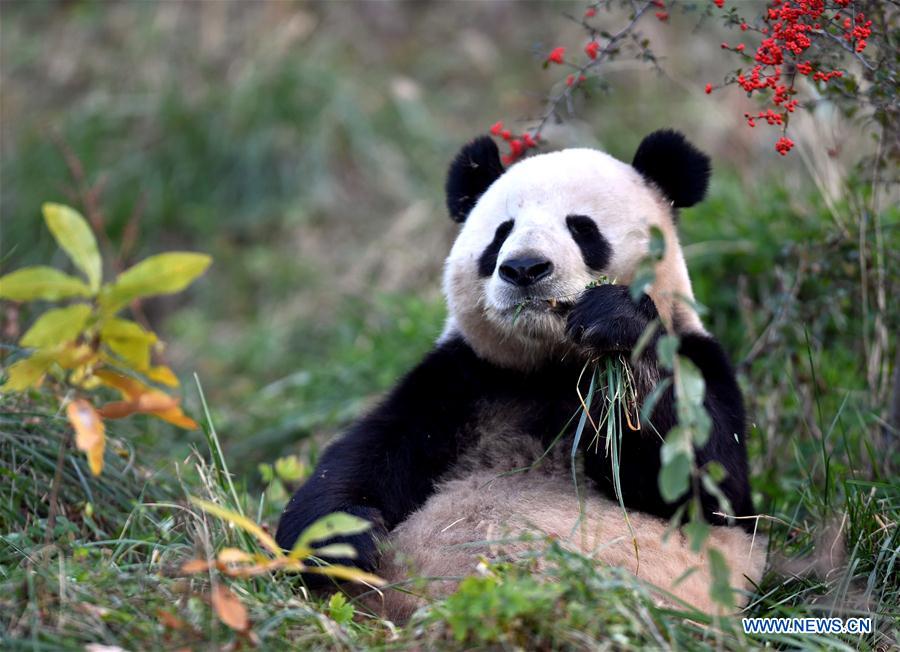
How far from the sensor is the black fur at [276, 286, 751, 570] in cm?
356

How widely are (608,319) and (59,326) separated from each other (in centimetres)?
175

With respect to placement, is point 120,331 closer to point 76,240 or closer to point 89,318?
point 89,318

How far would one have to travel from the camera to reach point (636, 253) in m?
3.93

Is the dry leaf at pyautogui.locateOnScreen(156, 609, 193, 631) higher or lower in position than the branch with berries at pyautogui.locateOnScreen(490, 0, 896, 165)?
lower

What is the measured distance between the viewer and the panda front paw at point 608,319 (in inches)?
137

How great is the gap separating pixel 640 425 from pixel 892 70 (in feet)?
5.81

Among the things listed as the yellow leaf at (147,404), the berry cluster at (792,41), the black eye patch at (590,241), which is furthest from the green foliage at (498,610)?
the berry cluster at (792,41)

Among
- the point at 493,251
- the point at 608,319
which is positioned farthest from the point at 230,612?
the point at 493,251

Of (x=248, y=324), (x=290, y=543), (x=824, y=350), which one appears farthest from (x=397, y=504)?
(x=248, y=324)

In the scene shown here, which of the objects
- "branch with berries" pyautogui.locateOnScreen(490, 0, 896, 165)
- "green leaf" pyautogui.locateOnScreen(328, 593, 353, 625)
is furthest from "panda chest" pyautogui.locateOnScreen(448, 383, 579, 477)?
"branch with berries" pyautogui.locateOnScreen(490, 0, 896, 165)

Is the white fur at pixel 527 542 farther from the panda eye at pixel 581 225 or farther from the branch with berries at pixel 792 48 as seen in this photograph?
the branch with berries at pixel 792 48

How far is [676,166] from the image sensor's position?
4238 mm

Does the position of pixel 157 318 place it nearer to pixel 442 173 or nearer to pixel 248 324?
pixel 248 324

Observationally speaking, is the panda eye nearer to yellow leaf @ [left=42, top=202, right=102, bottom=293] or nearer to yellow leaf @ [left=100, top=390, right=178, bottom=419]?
yellow leaf @ [left=100, top=390, right=178, bottom=419]
